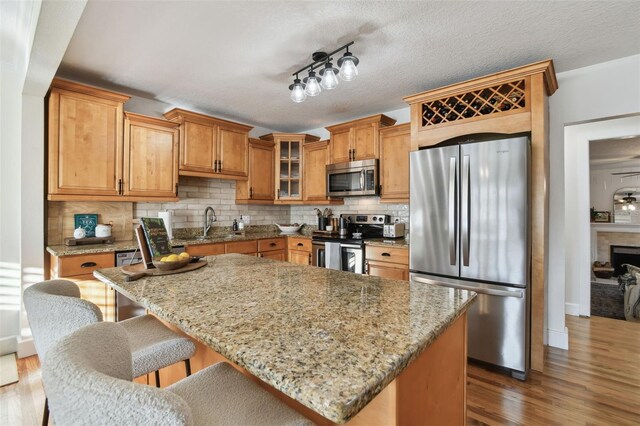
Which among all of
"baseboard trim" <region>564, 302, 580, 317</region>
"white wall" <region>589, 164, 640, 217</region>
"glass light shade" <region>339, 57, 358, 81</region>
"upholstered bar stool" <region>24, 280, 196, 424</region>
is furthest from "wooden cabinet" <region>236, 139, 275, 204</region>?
"white wall" <region>589, 164, 640, 217</region>

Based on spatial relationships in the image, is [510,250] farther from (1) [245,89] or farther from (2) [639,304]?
(2) [639,304]

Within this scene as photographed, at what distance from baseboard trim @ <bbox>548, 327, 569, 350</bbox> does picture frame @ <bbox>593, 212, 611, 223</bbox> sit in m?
5.47

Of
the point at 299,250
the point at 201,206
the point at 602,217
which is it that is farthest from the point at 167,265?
the point at 602,217

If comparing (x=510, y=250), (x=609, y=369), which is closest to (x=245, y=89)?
(x=510, y=250)

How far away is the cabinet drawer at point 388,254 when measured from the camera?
3.11 meters

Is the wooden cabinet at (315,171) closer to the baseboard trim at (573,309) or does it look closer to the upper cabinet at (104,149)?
the upper cabinet at (104,149)

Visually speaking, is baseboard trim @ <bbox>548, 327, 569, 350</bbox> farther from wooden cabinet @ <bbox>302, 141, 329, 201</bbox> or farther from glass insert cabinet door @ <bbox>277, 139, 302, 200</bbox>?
glass insert cabinet door @ <bbox>277, 139, 302, 200</bbox>

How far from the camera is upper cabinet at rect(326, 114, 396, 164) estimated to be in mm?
3711

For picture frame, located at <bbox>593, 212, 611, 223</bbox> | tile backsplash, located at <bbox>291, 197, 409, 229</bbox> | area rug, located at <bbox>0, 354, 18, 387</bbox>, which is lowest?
area rug, located at <bbox>0, 354, 18, 387</bbox>

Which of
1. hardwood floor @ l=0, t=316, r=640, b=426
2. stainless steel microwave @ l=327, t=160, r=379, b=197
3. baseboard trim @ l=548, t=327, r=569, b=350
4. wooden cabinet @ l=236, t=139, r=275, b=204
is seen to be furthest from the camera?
wooden cabinet @ l=236, t=139, r=275, b=204

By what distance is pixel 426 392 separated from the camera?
0.95m

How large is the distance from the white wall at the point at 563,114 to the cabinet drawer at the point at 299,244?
2.56 metres

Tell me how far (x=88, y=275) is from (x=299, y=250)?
2.29 meters

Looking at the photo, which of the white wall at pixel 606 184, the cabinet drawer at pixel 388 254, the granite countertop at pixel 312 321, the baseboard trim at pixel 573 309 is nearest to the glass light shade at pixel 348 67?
the granite countertop at pixel 312 321
